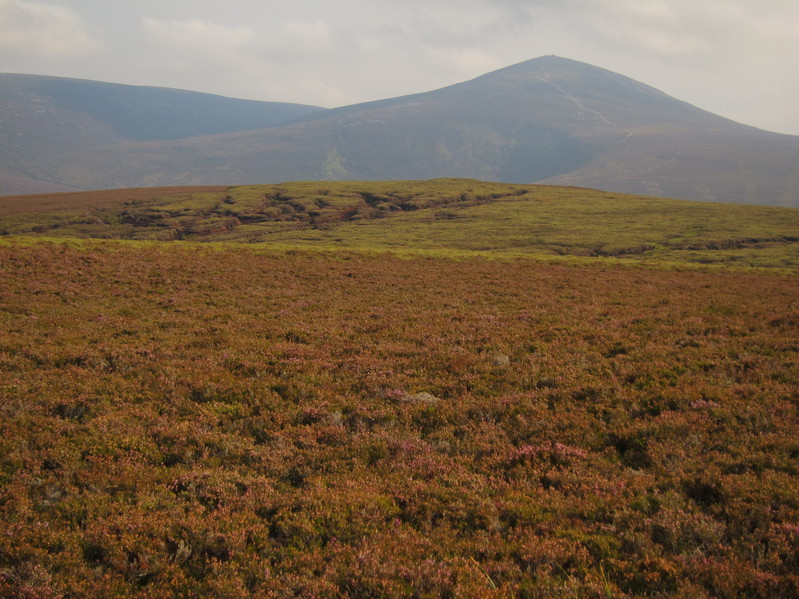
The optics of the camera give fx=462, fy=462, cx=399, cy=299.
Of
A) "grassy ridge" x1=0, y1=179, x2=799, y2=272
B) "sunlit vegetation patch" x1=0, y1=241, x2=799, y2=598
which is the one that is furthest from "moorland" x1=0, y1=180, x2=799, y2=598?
"grassy ridge" x1=0, y1=179, x2=799, y2=272

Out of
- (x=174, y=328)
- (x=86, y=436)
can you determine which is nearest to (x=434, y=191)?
(x=174, y=328)

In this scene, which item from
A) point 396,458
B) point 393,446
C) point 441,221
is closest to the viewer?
point 396,458

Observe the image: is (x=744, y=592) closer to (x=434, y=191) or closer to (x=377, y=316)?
(x=377, y=316)

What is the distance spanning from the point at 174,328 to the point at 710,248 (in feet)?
299

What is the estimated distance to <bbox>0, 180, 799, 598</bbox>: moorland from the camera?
6.41m

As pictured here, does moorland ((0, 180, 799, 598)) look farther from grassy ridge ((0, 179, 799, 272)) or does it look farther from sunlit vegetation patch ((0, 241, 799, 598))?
grassy ridge ((0, 179, 799, 272))

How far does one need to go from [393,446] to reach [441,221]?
109 meters

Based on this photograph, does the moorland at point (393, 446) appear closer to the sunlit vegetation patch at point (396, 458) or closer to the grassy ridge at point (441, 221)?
the sunlit vegetation patch at point (396, 458)

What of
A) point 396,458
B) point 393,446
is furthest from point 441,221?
point 396,458

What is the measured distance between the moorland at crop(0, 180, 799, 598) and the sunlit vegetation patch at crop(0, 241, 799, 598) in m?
0.05

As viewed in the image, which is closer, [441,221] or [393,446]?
[393,446]

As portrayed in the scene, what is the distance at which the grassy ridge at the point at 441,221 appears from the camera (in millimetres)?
82500

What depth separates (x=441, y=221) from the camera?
382 ft

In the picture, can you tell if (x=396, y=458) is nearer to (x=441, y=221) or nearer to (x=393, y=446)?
(x=393, y=446)
